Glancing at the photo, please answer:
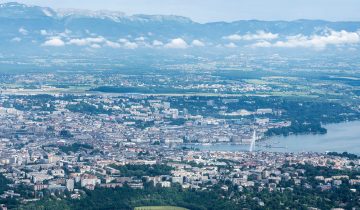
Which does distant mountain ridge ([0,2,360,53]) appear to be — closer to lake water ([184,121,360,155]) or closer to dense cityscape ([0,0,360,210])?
dense cityscape ([0,0,360,210])

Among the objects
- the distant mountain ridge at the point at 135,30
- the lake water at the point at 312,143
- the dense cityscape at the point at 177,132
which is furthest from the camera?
the distant mountain ridge at the point at 135,30

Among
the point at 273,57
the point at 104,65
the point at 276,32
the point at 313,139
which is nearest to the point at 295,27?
the point at 276,32

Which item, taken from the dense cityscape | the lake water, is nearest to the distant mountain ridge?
the dense cityscape

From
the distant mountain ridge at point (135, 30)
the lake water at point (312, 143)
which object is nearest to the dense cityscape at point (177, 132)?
the lake water at point (312, 143)

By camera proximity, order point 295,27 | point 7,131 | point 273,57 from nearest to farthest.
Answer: point 7,131 < point 273,57 < point 295,27

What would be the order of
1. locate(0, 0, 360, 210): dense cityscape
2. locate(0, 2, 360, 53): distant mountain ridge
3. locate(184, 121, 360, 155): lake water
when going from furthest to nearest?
locate(0, 2, 360, 53): distant mountain ridge < locate(184, 121, 360, 155): lake water < locate(0, 0, 360, 210): dense cityscape

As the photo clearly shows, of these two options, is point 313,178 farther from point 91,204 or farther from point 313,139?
point 313,139

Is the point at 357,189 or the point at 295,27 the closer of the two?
the point at 357,189

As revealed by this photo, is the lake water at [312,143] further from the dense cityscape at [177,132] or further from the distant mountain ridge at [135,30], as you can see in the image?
the distant mountain ridge at [135,30]
